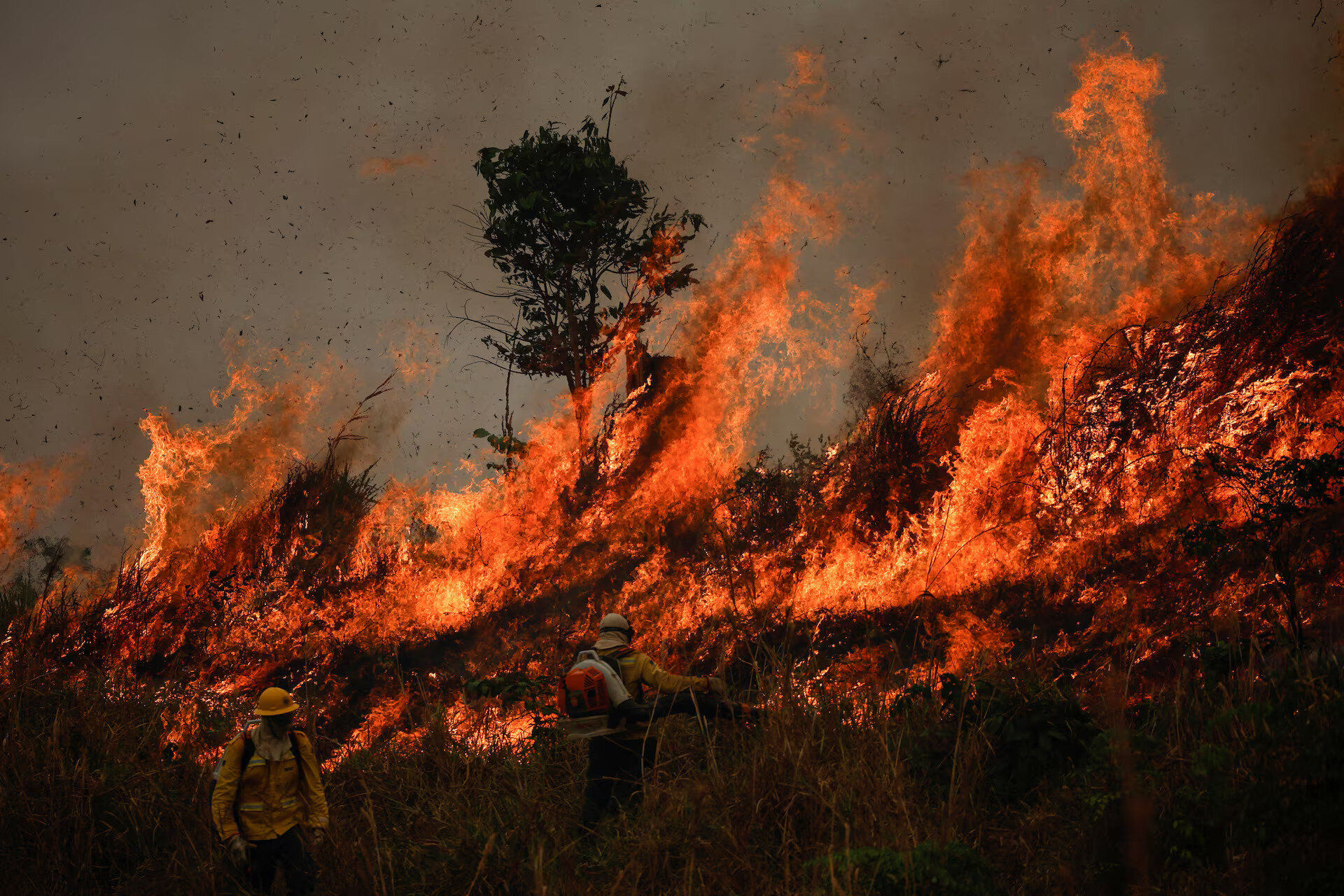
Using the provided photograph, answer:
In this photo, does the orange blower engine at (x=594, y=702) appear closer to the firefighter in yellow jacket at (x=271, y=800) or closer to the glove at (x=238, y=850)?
the firefighter in yellow jacket at (x=271, y=800)

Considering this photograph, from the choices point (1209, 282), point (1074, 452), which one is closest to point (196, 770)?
point (1074, 452)

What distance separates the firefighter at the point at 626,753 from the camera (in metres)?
5.59

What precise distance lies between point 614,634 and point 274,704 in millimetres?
2205

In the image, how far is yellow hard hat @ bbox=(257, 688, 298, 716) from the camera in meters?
5.32

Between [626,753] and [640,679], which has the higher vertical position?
[640,679]

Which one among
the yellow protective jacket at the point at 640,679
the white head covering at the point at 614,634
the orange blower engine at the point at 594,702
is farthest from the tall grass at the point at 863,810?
the white head covering at the point at 614,634

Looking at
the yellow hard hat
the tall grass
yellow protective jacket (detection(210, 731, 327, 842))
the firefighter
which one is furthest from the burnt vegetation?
the yellow hard hat

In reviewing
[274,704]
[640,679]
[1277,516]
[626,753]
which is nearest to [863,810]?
[626,753]

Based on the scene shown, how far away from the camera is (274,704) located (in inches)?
211

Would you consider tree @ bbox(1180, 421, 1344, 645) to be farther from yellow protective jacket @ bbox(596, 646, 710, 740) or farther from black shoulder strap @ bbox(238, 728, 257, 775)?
black shoulder strap @ bbox(238, 728, 257, 775)

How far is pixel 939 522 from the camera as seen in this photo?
36.1 feet

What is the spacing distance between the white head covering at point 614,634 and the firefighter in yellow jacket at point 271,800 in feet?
6.50

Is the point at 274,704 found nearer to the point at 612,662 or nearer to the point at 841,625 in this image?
the point at 612,662

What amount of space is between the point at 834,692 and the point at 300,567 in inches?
464
